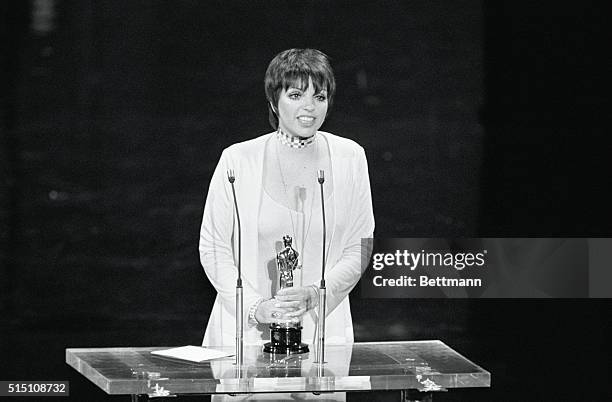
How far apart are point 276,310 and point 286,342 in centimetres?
17

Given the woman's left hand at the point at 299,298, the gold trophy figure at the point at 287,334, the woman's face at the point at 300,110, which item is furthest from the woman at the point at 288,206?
the gold trophy figure at the point at 287,334

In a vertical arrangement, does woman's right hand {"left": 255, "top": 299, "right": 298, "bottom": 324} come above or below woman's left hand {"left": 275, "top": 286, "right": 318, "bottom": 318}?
below

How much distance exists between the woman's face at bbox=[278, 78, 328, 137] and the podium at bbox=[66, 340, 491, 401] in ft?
3.83

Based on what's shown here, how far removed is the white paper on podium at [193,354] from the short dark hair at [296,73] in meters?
1.27

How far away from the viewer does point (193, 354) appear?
15.3 feet

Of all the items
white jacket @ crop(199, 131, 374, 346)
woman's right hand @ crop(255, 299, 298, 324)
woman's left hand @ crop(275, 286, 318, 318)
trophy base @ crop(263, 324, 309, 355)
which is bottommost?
trophy base @ crop(263, 324, 309, 355)

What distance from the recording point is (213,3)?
5.53 meters

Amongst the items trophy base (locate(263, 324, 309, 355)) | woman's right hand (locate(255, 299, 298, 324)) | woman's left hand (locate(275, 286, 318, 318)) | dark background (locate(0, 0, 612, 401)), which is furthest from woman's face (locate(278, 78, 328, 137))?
trophy base (locate(263, 324, 309, 355))

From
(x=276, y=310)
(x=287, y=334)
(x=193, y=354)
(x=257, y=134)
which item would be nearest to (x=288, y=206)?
(x=257, y=134)

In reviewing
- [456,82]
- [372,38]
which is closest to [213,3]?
[372,38]

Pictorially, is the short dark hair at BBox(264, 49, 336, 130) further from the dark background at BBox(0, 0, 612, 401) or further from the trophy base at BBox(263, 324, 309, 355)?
the trophy base at BBox(263, 324, 309, 355)

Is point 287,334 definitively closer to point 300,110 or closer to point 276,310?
point 276,310

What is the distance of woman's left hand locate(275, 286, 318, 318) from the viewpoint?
Answer: 490 centimetres

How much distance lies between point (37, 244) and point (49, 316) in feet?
1.13
